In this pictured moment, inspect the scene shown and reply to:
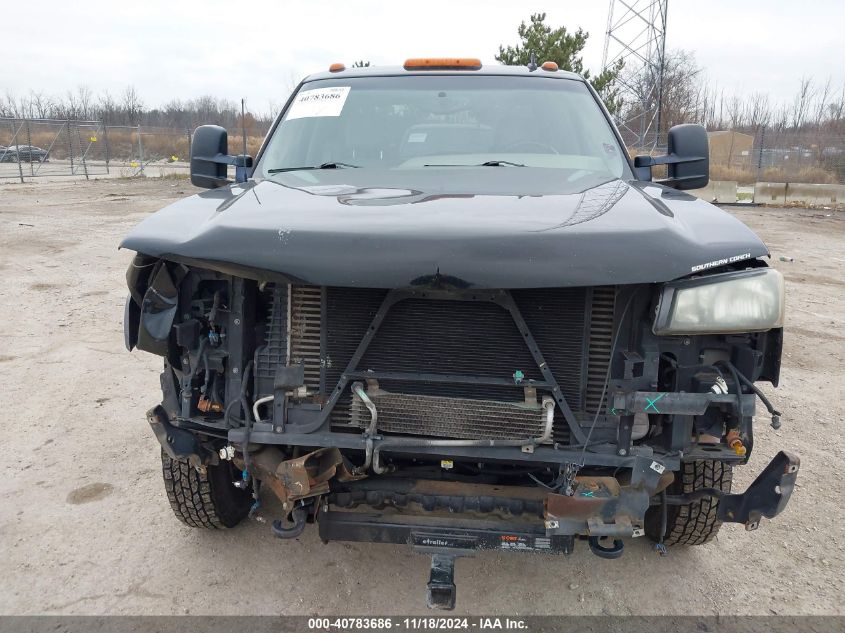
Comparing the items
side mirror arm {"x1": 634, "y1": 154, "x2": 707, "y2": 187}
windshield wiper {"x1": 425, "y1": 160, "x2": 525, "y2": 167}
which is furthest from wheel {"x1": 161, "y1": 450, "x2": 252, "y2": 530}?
side mirror arm {"x1": 634, "y1": 154, "x2": 707, "y2": 187}

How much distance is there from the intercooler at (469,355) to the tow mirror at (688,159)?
155 centimetres

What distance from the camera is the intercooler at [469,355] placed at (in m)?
2.14

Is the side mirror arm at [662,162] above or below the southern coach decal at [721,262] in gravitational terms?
above

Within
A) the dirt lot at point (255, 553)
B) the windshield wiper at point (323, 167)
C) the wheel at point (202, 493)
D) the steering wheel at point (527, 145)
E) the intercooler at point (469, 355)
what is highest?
the steering wheel at point (527, 145)

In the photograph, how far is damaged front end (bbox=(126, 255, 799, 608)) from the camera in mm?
2107

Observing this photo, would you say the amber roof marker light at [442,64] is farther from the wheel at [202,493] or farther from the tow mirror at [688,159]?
the wheel at [202,493]

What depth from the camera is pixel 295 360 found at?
7.41ft

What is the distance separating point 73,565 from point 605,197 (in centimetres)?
266

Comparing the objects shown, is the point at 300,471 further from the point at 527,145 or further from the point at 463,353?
the point at 527,145

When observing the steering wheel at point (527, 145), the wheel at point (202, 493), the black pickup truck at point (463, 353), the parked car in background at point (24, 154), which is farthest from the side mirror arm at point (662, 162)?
the parked car in background at point (24, 154)

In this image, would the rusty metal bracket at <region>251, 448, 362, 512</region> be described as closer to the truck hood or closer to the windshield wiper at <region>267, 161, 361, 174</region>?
the truck hood

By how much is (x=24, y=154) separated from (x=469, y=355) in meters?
31.5

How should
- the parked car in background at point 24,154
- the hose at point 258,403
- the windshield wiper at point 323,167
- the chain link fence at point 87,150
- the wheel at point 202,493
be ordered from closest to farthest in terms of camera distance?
the hose at point 258,403
the wheel at point 202,493
the windshield wiper at point 323,167
the chain link fence at point 87,150
the parked car in background at point 24,154

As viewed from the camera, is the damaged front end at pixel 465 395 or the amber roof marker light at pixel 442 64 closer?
the damaged front end at pixel 465 395
